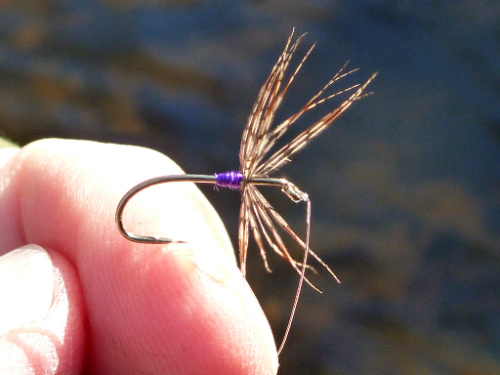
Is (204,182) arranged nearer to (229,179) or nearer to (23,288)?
(229,179)

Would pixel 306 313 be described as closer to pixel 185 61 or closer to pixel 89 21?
pixel 185 61

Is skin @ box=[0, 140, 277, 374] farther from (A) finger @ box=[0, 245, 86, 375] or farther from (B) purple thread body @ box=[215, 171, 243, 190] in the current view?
(B) purple thread body @ box=[215, 171, 243, 190]

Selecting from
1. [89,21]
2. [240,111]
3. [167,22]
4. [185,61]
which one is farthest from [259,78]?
[89,21]

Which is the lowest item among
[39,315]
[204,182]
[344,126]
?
[39,315]

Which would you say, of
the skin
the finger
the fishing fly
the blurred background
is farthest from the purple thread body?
the blurred background

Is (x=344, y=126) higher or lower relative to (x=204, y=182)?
higher

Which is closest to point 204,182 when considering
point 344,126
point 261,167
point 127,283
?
point 261,167
